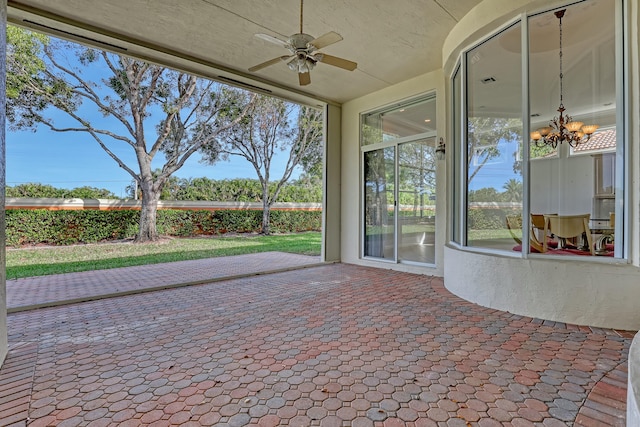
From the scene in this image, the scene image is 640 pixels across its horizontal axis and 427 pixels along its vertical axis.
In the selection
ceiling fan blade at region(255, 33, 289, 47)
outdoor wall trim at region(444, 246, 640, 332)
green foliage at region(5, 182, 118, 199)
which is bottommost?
outdoor wall trim at region(444, 246, 640, 332)

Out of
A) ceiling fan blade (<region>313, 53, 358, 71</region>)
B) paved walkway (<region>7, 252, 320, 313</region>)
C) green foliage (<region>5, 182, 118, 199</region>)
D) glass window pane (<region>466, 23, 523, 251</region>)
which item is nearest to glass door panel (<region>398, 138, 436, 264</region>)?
glass window pane (<region>466, 23, 523, 251</region>)

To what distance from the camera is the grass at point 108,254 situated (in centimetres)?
625

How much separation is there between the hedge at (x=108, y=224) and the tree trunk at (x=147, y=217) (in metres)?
0.70

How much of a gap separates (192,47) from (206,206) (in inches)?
352

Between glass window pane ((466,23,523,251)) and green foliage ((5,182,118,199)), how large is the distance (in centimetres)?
1081

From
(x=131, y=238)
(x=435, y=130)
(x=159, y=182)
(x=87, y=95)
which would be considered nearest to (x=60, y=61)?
(x=87, y=95)

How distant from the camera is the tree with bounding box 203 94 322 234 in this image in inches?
502

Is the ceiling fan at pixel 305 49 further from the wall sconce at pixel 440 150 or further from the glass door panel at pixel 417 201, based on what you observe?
the glass door panel at pixel 417 201

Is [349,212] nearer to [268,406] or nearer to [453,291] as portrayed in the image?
[453,291]

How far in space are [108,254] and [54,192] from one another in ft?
11.8

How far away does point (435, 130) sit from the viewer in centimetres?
515

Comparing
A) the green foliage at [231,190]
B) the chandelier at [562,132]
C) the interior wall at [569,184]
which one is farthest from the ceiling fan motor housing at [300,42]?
the green foliage at [231,190]

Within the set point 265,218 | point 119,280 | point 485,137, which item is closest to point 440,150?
point 485,137

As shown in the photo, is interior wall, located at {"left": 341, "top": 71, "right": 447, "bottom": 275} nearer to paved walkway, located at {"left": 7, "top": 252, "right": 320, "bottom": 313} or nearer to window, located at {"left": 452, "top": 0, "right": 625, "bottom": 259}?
window, located at {"left": 452, "top": 0, "right": 625, "bottom": 259}
